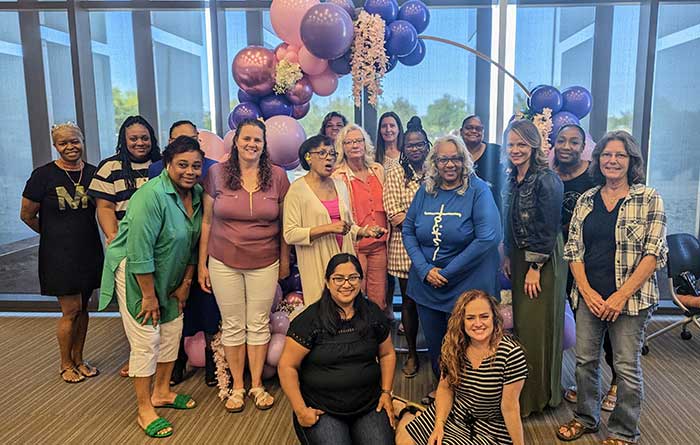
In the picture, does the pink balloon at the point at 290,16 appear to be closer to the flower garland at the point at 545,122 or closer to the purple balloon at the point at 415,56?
the purple balloon at the point at 415,56

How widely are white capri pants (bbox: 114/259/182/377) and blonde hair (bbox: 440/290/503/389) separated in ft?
4.51

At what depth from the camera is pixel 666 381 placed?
3.10m

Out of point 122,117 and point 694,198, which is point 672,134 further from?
point 122,117

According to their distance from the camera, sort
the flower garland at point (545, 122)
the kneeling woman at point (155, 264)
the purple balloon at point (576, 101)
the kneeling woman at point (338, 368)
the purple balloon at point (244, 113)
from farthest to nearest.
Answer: the purple balloon at point (576, 101)
the flower garland at point (545, 122)
the purple balloon at point (244, 113)
the kneeling woman at point (155, 264)
the kneeling woman at point (338, 368)

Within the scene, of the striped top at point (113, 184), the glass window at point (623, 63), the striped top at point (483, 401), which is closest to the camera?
the striped top at point (483, 401)

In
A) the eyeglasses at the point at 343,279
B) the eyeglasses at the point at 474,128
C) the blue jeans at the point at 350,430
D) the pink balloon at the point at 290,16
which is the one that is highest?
the pink balloon at the point at 290,16

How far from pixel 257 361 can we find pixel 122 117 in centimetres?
269

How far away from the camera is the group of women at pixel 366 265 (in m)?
2.07

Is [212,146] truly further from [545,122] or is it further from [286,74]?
[545,122]

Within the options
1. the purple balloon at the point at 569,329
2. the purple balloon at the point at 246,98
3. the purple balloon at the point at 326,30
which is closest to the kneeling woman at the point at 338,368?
the purple balloon at the point at 569,329


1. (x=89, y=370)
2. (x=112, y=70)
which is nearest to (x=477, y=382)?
(x=89, y=370)

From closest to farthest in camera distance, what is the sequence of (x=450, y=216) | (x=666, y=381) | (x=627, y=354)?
(x=627, y=354), (x=450, y=216), (x=666, y=381)

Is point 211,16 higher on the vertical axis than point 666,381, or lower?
higher

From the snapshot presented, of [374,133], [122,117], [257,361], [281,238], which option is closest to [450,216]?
[281,238]
